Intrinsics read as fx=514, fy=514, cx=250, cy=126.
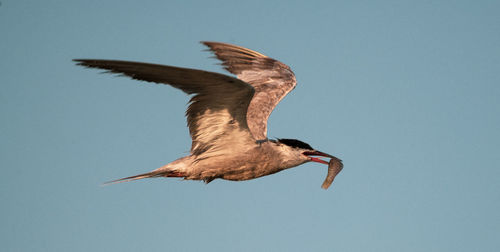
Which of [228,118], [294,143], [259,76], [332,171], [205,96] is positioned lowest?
[332,171]

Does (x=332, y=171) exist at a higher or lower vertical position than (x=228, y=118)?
lower

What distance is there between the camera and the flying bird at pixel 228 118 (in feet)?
20.0

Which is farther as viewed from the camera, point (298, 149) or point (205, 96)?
point (298, 149)

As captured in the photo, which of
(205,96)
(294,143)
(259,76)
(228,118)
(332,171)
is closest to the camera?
(205,96)

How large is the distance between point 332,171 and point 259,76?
258 cm

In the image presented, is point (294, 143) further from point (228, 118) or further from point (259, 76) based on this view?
point (259, 76)

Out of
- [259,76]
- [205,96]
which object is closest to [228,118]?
[205,96]

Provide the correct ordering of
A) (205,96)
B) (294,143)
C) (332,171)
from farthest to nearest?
1. (332,171)
2. (294,143)
3. (205,96)

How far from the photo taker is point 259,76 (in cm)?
1042

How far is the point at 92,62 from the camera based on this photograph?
18.1 feet

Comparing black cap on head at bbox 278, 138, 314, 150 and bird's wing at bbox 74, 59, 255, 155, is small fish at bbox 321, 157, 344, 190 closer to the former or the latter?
black cap on head at bbox 278, 138, 314, 150

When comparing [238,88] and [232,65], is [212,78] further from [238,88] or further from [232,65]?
[232,65]

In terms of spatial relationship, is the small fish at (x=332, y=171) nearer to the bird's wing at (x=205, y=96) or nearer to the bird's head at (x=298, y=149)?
the bird's head at (x=298, y=149)

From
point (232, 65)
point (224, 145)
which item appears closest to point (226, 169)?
point (224, 145)
